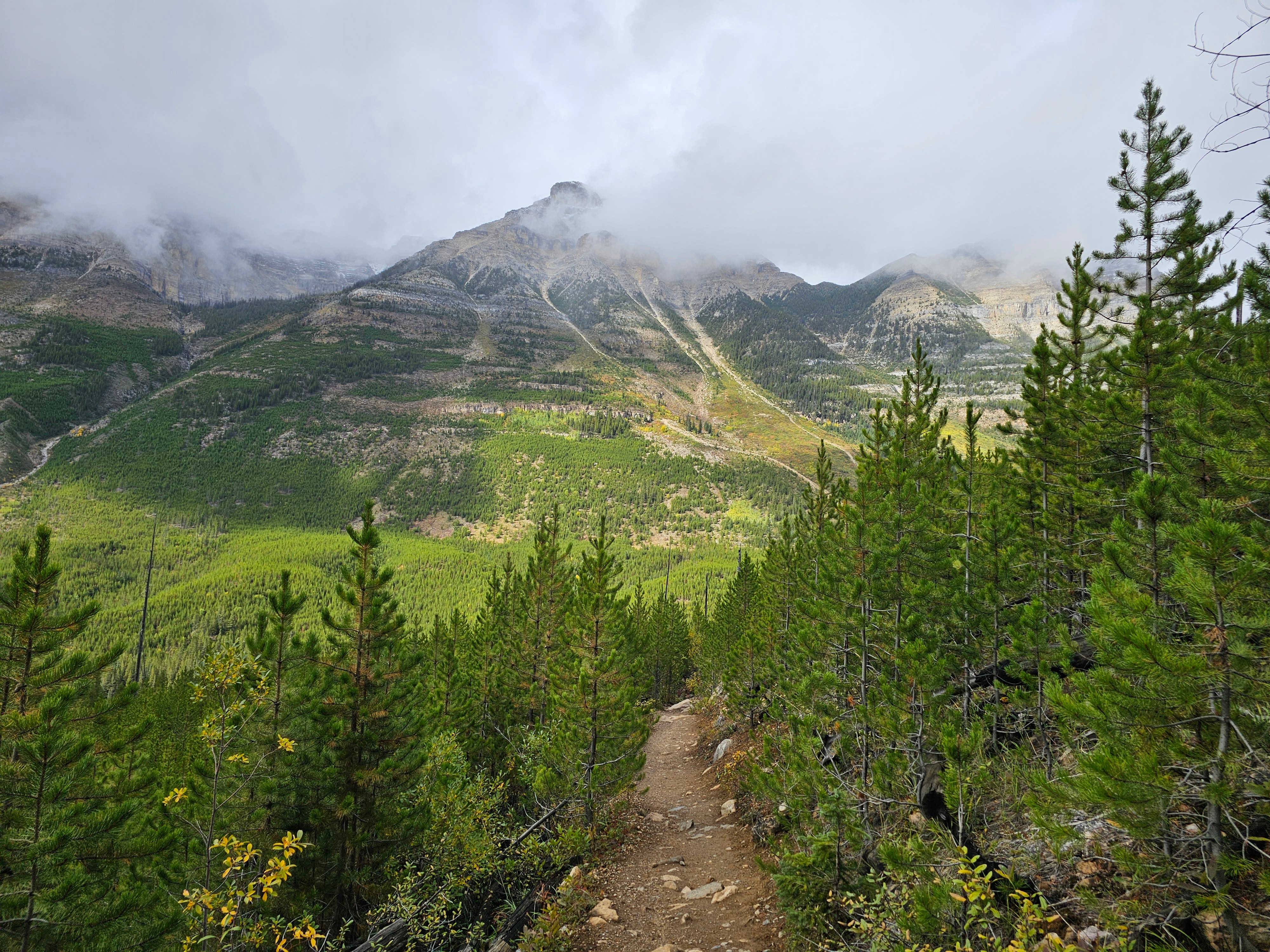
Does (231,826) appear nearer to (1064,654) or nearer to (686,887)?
(686,887)

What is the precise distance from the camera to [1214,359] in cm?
558

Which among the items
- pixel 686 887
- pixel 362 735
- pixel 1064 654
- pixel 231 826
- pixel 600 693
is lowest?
pixel 686 887

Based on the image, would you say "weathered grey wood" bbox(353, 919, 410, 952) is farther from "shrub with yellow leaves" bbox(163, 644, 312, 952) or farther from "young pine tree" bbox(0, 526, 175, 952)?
"young pine tree" bbox(0, 526, 175, 952)

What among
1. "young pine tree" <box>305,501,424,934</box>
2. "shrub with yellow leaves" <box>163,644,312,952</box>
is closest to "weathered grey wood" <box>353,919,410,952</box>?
"shrub with yellow leaves" <box>163,644,312,952</box>

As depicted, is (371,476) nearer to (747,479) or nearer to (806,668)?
(747,479)

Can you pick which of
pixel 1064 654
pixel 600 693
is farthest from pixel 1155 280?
pixel 600 693

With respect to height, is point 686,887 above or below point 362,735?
below

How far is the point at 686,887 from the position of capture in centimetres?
1063

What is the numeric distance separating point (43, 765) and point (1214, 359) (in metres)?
13.5

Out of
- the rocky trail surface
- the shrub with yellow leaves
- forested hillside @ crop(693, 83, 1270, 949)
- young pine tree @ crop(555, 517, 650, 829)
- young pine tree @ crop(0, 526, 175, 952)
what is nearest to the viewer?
forested hillside @ crop(693, 83, 1270, 949)

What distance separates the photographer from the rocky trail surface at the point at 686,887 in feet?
27.8

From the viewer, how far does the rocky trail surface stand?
27.8 feet

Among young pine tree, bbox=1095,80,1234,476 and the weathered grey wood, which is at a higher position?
young pine tree, bbox=1095,80,1234,476

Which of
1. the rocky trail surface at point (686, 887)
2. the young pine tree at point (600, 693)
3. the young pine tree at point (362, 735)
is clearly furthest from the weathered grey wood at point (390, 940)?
the young pine tree at point (600, 693)
